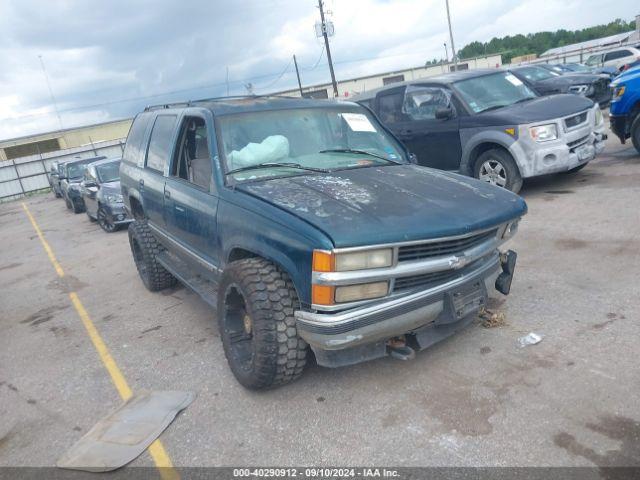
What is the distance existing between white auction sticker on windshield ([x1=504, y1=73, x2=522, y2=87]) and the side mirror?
1465mm

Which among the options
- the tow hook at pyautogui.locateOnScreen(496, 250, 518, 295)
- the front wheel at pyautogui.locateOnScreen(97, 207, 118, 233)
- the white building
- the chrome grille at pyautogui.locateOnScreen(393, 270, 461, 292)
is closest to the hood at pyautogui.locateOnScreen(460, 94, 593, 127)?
the tow hook at pyautogui.locateOnScreen(496, 250, 518, 295)

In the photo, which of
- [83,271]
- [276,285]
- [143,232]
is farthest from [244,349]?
[83,271]

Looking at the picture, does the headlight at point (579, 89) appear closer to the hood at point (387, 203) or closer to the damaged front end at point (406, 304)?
the hood at point (387, 203)

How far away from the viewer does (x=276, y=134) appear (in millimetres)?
4031

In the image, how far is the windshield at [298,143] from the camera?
12.6ft

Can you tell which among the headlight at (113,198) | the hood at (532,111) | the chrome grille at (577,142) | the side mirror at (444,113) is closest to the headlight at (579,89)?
the hood at (532,111)

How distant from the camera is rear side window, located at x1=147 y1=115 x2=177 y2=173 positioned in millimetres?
4852

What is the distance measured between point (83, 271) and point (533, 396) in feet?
22.2

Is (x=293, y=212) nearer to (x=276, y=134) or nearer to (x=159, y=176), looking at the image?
(x=276, y=134)

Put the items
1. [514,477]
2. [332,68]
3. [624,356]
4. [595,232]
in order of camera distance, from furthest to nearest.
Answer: [332,68] → [595,232] → [624,356] → [514,477]

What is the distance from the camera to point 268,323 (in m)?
3.03

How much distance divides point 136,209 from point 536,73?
45.4 ft

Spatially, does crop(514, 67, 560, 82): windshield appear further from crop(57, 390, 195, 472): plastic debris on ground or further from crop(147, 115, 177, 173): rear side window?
crop(57, 390, 195, 472): plastic debris on ground

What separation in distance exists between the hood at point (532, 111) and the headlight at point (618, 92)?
85 cm
